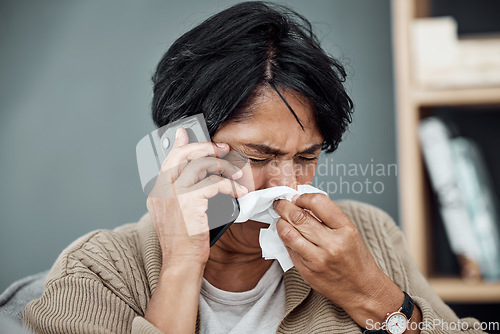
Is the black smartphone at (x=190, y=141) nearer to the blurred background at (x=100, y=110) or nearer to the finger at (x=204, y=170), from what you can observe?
the finger at (x=204, y=170)

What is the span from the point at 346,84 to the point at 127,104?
72 cm

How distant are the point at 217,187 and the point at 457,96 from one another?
849 mm

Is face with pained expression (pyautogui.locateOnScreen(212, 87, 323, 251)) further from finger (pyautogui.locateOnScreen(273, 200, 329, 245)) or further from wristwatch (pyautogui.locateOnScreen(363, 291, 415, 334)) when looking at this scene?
wristwatch (pyautogui.locateOnScreen(363, 291, 415, 334))

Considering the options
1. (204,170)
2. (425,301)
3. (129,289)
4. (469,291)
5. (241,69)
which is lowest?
(469,291)

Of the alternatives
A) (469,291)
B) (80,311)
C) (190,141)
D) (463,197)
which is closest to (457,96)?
(463,197)

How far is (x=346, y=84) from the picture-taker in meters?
1.17

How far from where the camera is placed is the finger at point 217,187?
898mm

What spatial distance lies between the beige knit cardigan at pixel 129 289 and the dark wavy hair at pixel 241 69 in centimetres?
28

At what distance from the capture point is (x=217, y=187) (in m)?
0.91

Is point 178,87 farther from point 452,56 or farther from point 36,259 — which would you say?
point 452,56

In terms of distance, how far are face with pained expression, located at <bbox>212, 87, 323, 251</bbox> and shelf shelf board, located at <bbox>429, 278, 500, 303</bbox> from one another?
692mm

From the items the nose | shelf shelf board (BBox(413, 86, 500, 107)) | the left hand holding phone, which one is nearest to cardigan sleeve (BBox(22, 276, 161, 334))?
the left hand holding phone

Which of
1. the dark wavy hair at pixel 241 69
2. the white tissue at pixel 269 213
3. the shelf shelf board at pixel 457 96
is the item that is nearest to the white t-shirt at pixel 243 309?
the white tissue at pixel 269 213

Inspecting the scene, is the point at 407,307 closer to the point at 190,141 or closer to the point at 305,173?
the point at 305,173
